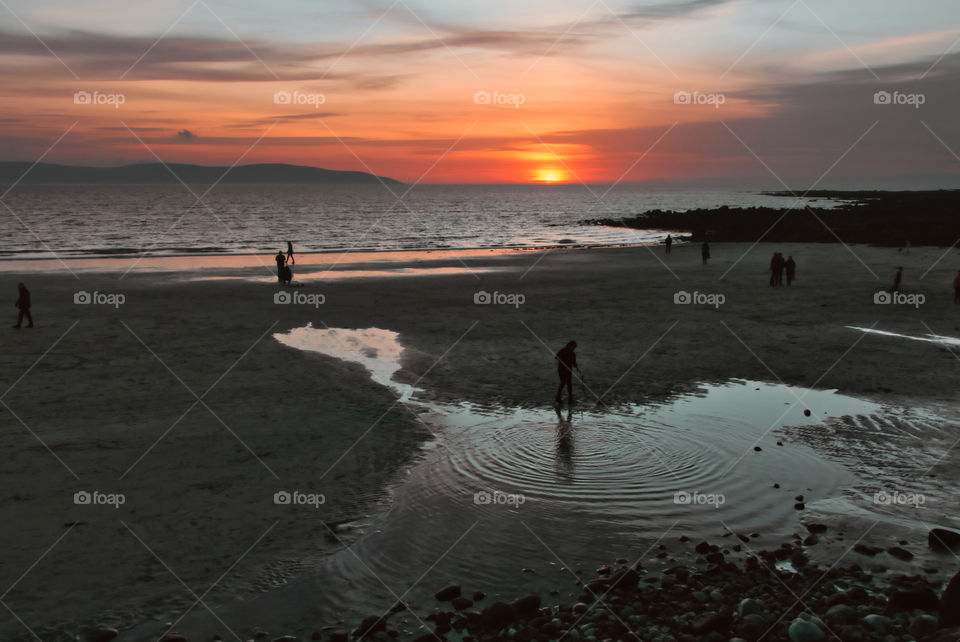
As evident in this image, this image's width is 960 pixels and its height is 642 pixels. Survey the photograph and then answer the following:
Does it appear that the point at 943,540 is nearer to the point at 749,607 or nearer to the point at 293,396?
the point at 749,607

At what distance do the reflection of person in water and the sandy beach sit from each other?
2.62ft

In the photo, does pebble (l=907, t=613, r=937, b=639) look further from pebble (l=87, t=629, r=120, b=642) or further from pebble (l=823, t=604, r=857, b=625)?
pebble (l=87, t=629, r=120, b=642)

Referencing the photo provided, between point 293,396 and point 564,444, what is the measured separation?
6.85 meters

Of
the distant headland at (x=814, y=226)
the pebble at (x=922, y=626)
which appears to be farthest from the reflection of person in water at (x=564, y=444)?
the distant headland at (x=814, y=226)

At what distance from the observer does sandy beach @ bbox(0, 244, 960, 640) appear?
8.90m

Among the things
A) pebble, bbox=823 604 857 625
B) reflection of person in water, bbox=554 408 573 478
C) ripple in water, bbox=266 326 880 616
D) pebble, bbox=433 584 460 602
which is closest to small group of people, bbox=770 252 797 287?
ripple in water, bbox=266 326 880 616

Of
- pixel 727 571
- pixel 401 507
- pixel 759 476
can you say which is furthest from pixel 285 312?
pixel 727 571

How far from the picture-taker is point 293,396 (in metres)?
16.3

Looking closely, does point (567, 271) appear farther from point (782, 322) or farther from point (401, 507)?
point (401, 507)

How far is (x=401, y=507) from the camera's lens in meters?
10.6

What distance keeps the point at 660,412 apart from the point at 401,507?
23.2ft

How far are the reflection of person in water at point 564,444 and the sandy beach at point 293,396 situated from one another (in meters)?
0.80

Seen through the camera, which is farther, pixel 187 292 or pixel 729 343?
pixel 187 292

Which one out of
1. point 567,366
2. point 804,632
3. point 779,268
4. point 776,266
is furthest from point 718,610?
point 779,268
